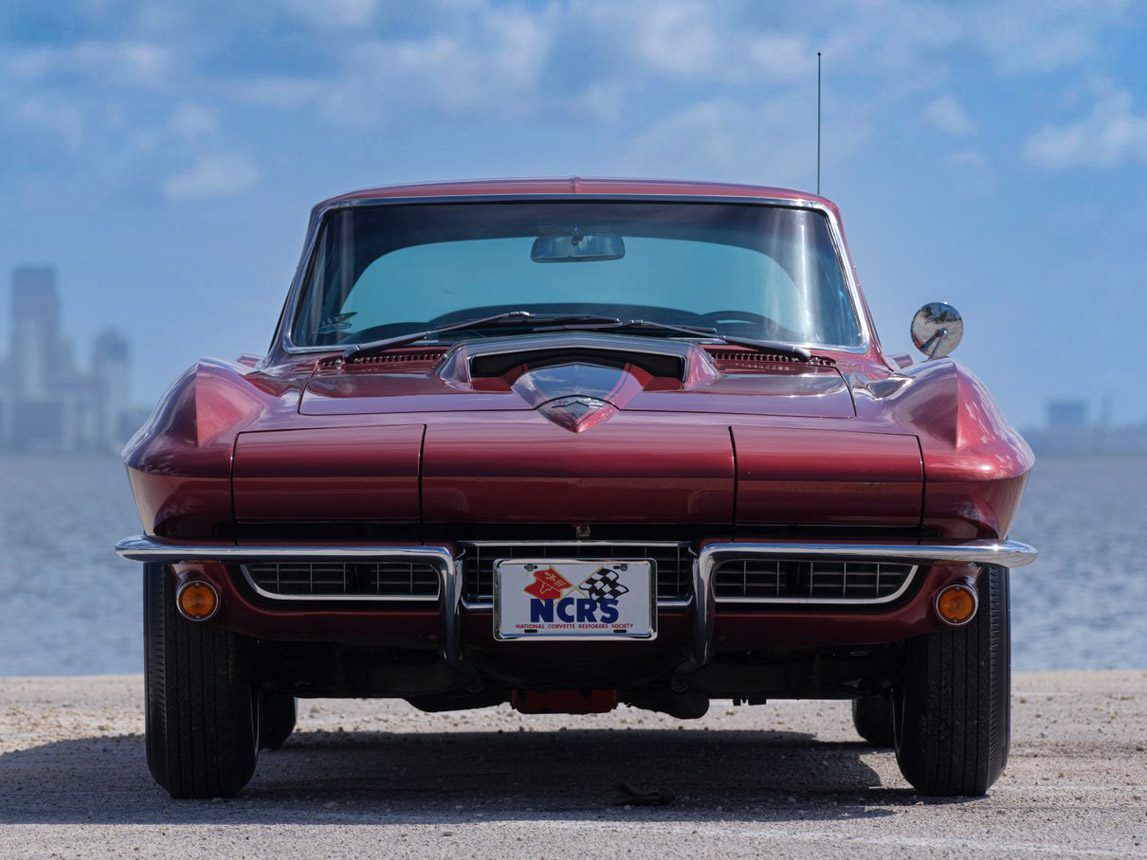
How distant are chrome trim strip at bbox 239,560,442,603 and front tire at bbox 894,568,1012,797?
1287 mm

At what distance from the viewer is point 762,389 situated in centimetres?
492

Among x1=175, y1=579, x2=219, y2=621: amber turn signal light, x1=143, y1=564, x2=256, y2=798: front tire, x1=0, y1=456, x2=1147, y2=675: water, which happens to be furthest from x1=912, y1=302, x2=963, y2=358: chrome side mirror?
x1=0, y1=456, x2=1147, y2=675: water

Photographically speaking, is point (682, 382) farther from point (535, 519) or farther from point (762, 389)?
point (535, 519)

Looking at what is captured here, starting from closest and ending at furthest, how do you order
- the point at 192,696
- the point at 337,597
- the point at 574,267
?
the point at 337,597 < the point at 192,696 < the point at 574,267

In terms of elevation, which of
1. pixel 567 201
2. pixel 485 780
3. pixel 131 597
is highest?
pixel 567 201

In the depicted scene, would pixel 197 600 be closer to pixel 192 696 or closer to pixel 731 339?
pixel 192 696

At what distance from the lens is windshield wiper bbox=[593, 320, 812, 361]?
5422 millimetres

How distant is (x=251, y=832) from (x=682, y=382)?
161 cm

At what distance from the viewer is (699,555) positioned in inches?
171

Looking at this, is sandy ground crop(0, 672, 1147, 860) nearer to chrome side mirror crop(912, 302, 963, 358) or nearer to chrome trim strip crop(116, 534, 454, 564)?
chrome trim strip crop(116, 534, 454, 564)

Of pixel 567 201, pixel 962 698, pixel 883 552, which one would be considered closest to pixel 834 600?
pixel 883 552

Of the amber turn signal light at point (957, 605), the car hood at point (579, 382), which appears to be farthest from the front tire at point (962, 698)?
the car hood at point (579, 382)

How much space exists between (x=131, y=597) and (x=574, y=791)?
90.3 ft

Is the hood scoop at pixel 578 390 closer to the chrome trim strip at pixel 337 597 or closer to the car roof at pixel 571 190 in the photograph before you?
the chrome trim strip at pixel 337 597
